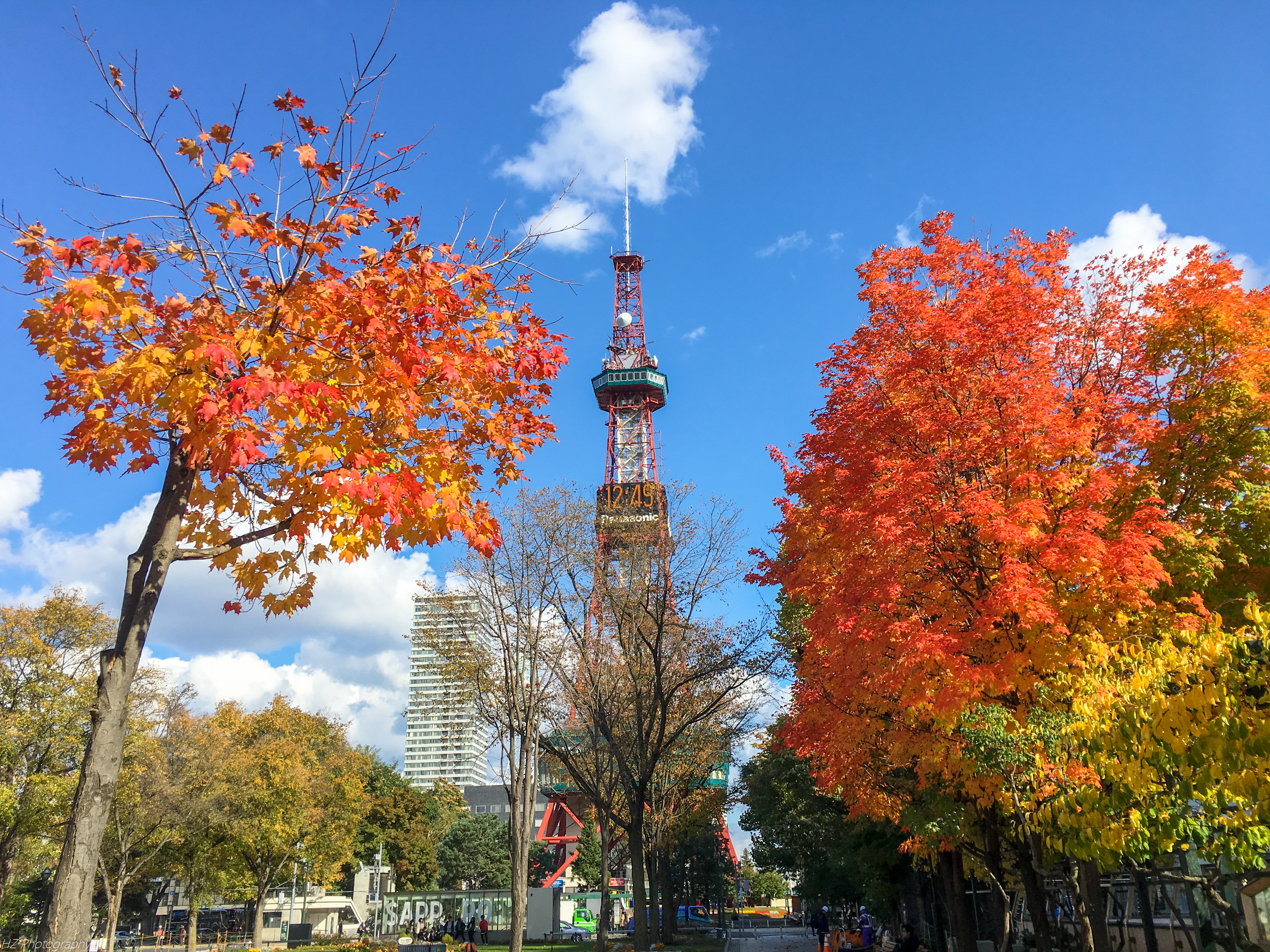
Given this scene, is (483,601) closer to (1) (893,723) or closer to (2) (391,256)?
(1) (893,723)

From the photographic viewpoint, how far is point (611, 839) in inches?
1341

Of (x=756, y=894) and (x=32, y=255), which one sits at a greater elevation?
(x=32, y=255)

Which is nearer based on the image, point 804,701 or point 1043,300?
point 1043,300

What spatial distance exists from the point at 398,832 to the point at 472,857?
13878 millimetres

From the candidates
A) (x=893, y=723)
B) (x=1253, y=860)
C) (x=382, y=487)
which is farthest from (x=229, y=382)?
(x=893, y=723)

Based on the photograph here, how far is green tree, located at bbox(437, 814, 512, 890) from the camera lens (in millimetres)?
66000

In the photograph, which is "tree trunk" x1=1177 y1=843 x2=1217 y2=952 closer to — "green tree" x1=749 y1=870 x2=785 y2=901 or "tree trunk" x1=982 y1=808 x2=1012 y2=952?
"tree trunk" x1=982 y1=808 x2=1012 y2=952

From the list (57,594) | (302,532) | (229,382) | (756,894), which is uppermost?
(57,594)

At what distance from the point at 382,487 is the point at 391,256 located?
4.97ft

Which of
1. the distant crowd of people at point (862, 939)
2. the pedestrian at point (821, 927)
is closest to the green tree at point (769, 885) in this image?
the distant crowd of people at point (862, 939)

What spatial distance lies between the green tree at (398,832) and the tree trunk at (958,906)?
4193 centimetres

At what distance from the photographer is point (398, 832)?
180ft

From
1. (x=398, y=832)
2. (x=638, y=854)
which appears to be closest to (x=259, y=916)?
(x=398, y=832)

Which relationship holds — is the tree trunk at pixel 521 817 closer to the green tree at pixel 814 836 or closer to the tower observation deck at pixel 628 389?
the green tree at pixel 814 836
